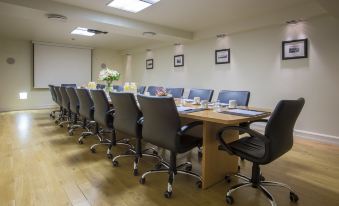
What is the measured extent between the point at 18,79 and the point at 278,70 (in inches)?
300

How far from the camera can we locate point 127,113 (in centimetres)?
235

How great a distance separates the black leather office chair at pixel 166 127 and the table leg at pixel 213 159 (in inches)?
3.3

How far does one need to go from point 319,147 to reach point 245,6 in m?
2.63

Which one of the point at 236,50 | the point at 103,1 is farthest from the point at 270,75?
the point at 103,1

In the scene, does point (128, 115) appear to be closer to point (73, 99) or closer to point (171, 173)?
point (171, 173)

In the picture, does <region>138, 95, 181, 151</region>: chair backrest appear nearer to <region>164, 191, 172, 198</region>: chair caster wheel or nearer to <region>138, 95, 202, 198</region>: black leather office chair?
<region>138, 95, 202, 198</region>: black leather office chair

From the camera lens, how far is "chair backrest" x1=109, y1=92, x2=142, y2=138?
7.40 ft

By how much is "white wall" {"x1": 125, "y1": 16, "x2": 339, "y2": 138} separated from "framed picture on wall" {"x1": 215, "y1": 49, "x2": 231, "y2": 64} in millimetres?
100

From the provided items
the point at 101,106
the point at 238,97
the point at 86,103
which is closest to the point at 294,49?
the point at 238,97

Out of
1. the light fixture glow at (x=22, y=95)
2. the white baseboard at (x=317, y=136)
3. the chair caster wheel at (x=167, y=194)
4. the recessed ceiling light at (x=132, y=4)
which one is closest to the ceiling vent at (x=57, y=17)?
the recessed ceiling light at (x=132, y=4)

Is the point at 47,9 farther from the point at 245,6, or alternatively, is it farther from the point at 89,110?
the point at 245,6

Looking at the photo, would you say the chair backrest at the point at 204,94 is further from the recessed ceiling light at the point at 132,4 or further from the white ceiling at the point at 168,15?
the recessed ceiling light at the point at 132,4

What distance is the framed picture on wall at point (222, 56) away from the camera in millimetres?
5213

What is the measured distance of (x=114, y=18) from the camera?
4.46 metres
